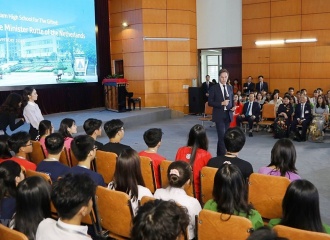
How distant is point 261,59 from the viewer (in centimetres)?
1142

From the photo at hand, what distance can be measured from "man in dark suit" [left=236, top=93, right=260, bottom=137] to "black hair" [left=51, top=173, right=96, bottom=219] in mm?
7062

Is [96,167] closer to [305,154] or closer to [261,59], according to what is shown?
[305,154]

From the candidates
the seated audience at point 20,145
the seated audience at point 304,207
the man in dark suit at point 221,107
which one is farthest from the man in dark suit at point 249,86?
the seated audience at point 304,207

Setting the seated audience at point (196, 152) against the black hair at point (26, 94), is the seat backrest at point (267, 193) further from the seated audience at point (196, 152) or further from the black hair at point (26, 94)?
the black hair at point (26, 94)

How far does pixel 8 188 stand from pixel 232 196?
1.55 metres

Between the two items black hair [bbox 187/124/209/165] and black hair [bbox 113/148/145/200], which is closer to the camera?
black hair [bbox 113/148/145/200]

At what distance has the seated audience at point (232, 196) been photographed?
6.98 feet

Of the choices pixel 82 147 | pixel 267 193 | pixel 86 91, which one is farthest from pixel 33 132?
pixel 86 91

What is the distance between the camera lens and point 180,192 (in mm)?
2395

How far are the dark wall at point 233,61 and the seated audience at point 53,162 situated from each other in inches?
381

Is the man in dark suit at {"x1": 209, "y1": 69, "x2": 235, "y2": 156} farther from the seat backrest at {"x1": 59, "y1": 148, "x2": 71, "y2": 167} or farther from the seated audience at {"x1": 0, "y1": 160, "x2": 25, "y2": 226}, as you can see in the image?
the seated audience at {"x1": 0, "y1": 160, "x2": 25, "y2": 226}

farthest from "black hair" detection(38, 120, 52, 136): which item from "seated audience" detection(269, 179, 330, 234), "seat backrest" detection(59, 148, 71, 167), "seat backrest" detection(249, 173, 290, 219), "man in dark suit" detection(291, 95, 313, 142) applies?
"man in dark suit" detection(291, 95, 313, 142)

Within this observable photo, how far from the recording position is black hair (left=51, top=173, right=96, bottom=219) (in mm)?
1784

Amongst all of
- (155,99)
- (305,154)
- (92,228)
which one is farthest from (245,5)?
(92,228)
